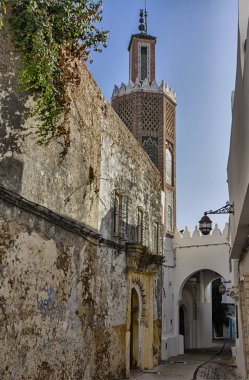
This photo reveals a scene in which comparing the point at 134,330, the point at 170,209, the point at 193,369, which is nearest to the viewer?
the point at 134,330

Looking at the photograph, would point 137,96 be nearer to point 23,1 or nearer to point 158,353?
point 158,353

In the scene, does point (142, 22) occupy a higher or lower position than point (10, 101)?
higher

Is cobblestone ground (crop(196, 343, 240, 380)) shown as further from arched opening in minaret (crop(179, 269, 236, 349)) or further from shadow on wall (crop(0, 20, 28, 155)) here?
shadow on wall (crop(0, 20, 28, 155))

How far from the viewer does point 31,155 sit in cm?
770

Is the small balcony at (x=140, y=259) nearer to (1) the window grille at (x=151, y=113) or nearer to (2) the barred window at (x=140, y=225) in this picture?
(2) the barred window at (x=140, y=225)

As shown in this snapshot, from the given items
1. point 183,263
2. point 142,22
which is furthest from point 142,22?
point 183,263

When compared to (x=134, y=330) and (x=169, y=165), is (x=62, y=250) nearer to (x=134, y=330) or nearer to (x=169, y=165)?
(x=134, y=330)

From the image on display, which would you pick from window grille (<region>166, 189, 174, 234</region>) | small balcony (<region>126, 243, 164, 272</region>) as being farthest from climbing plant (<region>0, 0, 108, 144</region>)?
window grille (<region>166, 189, 174, 234</region>)

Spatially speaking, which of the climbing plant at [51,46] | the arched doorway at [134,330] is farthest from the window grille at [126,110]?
the climbing plant at [51,46]

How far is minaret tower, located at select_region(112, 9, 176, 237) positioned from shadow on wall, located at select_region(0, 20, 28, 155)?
1472 cm

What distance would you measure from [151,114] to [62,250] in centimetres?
1573

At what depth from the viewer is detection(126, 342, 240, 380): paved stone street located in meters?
13.7

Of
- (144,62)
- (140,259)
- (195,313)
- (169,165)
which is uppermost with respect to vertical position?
(144,62)

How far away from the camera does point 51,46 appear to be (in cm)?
776
